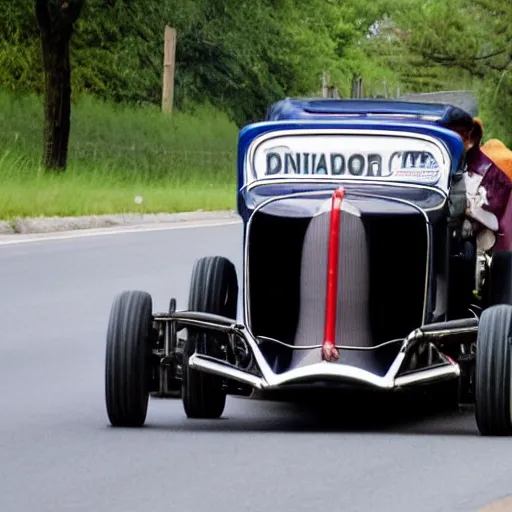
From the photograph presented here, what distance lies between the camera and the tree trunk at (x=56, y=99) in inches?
1423

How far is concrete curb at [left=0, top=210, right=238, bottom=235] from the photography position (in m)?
26.2

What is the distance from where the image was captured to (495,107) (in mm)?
64688

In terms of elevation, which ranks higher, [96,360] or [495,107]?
[96,360]

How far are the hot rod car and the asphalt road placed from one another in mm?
271

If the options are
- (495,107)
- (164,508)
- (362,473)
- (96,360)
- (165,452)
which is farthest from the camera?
(495,107)

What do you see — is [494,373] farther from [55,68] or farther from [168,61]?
[168,61]

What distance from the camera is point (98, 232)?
26.9 m

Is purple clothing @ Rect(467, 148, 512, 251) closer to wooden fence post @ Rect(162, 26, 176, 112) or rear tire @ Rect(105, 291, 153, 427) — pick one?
rear tire @ Rect(105, 291, 153, 427)

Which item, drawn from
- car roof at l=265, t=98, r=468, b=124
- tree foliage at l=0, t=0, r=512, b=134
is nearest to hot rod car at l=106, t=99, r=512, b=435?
car roof at l=265, t=98, r=468, b=124

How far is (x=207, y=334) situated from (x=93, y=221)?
1899 centimetres

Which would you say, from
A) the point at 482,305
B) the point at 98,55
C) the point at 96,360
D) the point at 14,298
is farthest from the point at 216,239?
the point at 98,55

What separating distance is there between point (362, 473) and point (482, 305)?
117 inches

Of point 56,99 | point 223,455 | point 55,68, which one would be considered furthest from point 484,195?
point 56,99

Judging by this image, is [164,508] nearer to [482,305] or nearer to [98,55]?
[482,305]
